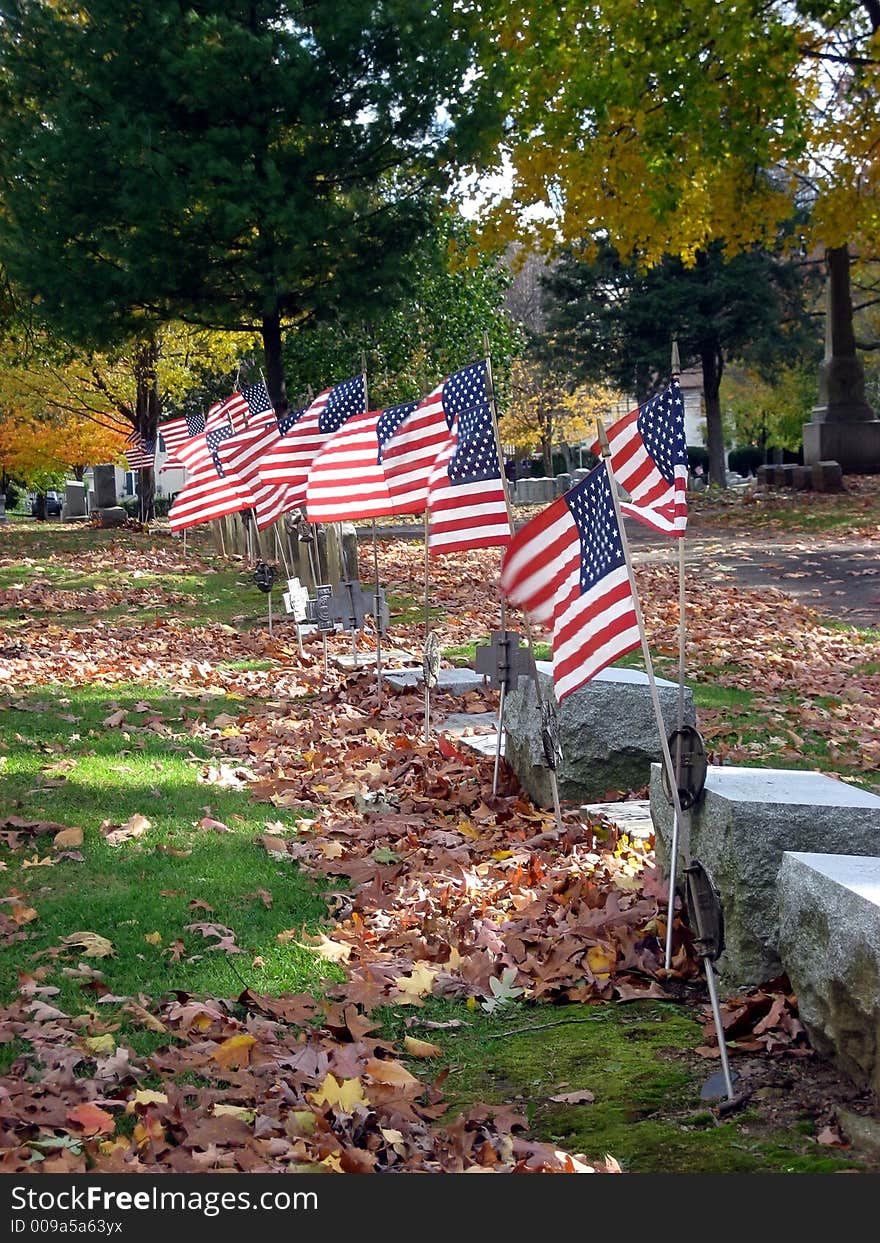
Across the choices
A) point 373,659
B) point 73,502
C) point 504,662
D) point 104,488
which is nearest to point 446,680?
point 373,659

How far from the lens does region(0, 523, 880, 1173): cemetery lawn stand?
4.42 m

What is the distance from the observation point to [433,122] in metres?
24.3

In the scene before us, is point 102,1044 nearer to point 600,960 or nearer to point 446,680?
point 600,960

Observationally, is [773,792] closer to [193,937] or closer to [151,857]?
[193,937]

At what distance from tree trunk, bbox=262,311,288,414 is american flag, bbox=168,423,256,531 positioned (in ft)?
26.7

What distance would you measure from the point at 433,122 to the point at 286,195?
9.95ft

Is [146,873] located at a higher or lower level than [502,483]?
lower

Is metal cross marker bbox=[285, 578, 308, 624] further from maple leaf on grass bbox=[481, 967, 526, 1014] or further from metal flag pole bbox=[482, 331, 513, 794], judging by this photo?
maple leaf on grass bbox=[481, 967, 526, 1014]

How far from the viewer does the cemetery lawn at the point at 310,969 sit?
174 inches

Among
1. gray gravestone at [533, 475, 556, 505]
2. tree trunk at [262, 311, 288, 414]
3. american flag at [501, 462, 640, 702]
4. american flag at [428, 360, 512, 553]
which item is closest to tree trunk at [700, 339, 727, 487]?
gray gravestone at [533, 475, 556, 505]

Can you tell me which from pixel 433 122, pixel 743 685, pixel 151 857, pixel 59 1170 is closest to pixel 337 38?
pixel 433 122

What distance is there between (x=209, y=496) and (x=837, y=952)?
13.0 metres

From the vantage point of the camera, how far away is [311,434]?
49.0ft

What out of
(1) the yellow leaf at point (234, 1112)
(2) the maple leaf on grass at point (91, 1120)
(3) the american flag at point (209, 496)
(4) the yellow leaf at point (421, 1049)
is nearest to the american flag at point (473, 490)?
(4) the yellow leaf at point (421, 1049)
